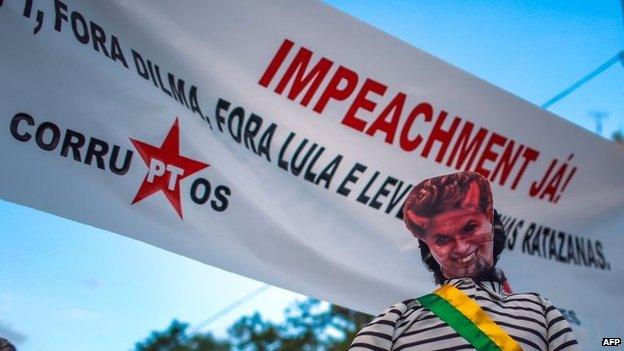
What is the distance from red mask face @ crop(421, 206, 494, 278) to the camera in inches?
49.1

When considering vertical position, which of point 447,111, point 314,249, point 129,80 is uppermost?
point 447,111

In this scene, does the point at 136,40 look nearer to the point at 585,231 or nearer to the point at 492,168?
the point at 492,168

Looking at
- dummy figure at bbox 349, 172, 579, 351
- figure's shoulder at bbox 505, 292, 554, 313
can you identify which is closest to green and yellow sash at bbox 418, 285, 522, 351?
dummy figure at bbox 349, 172, 579, 351

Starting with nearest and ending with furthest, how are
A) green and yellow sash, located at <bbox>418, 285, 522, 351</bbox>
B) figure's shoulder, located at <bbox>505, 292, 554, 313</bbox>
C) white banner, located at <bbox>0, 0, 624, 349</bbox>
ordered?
green and yellow sash, located at <bbox>418, 285, 522, 351</bbox>, figure's shoulder, located at <bbox>505, 292, 554, 313</bbox>, white banner, located at <bbox>0, 0, 624, 349</bbox>

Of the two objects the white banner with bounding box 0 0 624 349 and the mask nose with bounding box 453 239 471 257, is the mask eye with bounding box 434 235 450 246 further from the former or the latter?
the white banner with bounding box 0 0 624 349

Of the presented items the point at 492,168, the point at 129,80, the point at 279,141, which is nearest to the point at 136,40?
the point at 129,80

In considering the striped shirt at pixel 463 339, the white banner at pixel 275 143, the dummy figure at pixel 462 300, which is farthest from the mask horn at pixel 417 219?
the white banner at pixel 275 143

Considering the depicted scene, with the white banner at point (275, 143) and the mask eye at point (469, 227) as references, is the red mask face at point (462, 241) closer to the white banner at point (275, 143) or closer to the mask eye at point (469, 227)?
the mask eye at point (469, 227)

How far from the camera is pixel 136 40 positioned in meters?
2.03

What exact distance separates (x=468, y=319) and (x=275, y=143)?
1283 mm

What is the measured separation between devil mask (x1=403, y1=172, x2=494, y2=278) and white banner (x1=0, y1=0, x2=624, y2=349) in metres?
0.93

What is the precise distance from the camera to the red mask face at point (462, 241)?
125 cm

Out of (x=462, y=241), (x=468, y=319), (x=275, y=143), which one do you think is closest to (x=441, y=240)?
(x=462, y=241)

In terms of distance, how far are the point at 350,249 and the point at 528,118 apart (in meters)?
1.16
